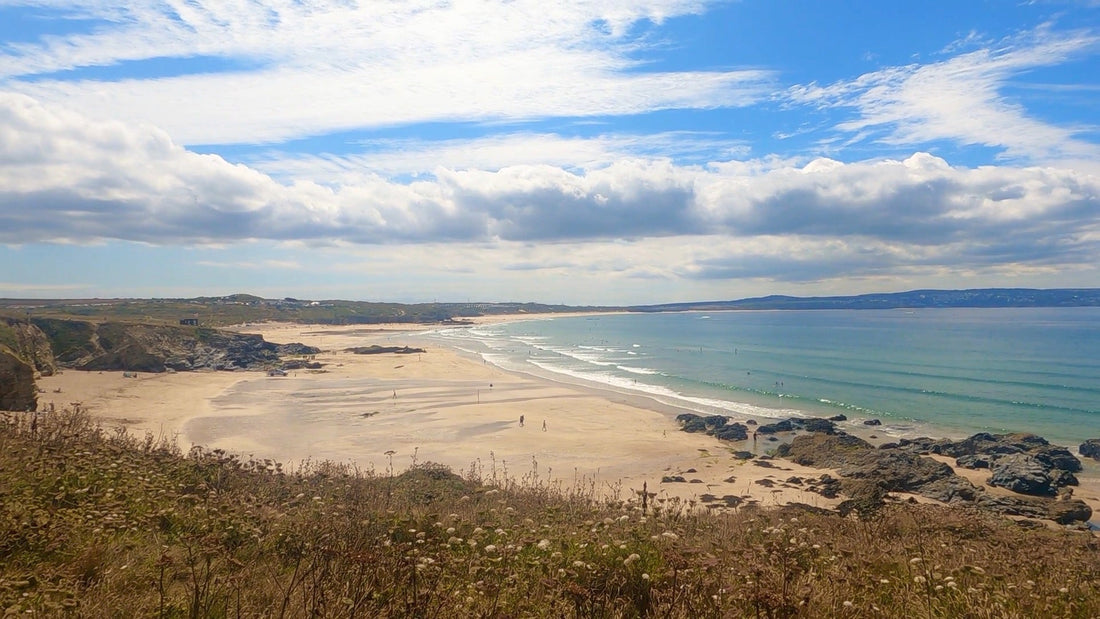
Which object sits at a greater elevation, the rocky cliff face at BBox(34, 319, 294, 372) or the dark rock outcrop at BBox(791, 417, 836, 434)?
the rocky cliff face at BBox(34, 319, 294, 372)

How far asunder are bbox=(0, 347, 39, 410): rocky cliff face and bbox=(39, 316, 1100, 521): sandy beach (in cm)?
380

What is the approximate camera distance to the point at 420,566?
14.3 ft

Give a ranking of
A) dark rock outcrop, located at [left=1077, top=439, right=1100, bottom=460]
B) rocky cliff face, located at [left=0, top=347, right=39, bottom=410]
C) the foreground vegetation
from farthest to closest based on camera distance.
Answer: dark rock outcrop, located at [left=1077, top=439, right=1100, bottom=460]
rocky cliff face, located at [left=0, top=347, right=39, bottom=410]
the foreground vegetation

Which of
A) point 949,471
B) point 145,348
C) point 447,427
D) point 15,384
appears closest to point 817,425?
point 949,471

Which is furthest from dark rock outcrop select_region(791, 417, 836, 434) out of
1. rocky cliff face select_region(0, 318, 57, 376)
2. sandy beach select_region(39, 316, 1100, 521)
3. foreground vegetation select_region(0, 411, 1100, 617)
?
rocky cliff face select_region(0, 318, 57, 376)

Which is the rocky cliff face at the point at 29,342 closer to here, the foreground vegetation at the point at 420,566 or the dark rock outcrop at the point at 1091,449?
the foreground vegetation at the point at 420,566

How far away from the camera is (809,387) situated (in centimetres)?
5244

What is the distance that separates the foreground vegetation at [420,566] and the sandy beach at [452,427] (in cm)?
886

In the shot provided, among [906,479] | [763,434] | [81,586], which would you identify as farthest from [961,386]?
[81,586]

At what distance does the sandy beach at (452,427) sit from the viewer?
24.8 meters

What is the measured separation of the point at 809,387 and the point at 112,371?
5900cm

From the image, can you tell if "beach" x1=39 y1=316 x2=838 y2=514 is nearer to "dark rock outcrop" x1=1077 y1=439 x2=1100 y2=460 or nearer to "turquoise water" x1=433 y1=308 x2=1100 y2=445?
"turquoise water" x1=433 y1=308 x2=1100 y2=445

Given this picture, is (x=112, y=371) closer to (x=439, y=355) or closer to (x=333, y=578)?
(x=439, y=355)

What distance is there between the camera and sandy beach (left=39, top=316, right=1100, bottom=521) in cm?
2477
